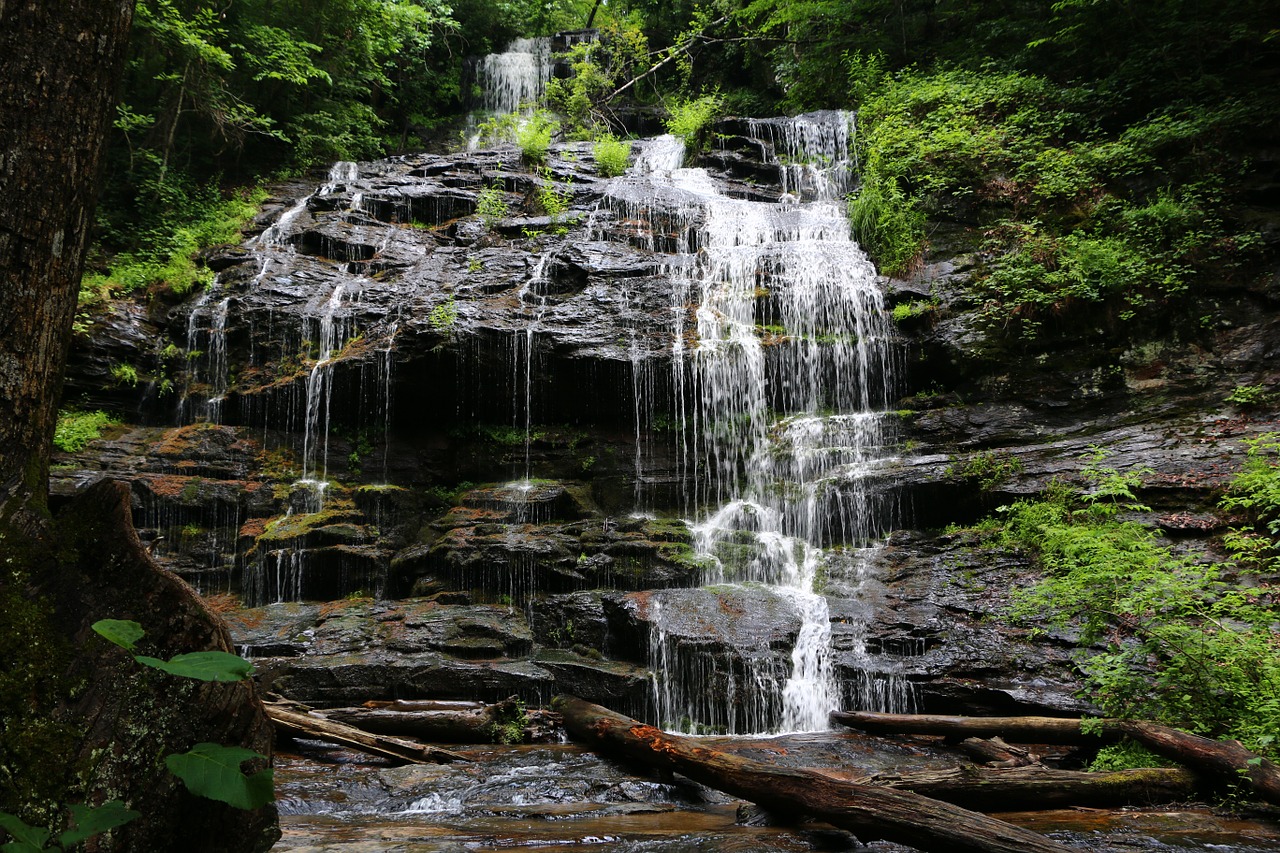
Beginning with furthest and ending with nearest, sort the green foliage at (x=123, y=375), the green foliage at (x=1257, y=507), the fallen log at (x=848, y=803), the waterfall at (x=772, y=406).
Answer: the green foliage at (x=123, y=375), the waterfall at (x=772, y=406), the green foliage at (x=1257, y=507), the fallen log at (x=848, y=803)

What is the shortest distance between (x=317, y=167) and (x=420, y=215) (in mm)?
4786

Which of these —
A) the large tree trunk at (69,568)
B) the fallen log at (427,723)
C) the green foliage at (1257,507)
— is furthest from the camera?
the fallen log at (427,723)

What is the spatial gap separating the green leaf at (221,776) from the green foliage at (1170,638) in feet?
18.2

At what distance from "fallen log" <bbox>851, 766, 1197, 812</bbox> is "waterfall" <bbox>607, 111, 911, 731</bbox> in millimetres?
2972

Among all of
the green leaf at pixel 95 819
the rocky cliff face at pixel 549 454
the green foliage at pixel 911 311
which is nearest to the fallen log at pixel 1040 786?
the rocky cliff face at pixel 549 454

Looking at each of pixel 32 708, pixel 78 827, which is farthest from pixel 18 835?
pixel 32 708

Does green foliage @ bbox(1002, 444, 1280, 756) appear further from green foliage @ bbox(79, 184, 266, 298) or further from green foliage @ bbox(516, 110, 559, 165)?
green foliage @ bbox(79, 184, 266, 298)

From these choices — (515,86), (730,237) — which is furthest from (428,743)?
(515,86)

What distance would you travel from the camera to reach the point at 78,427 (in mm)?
10914

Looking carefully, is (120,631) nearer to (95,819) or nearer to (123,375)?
(95,819)

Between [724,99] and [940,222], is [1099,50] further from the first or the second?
[724,99]

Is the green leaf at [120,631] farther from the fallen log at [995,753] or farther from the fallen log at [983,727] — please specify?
the fallen log at [983,727]

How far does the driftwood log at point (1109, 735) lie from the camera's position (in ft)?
13.9

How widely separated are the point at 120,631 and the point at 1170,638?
6215mm
